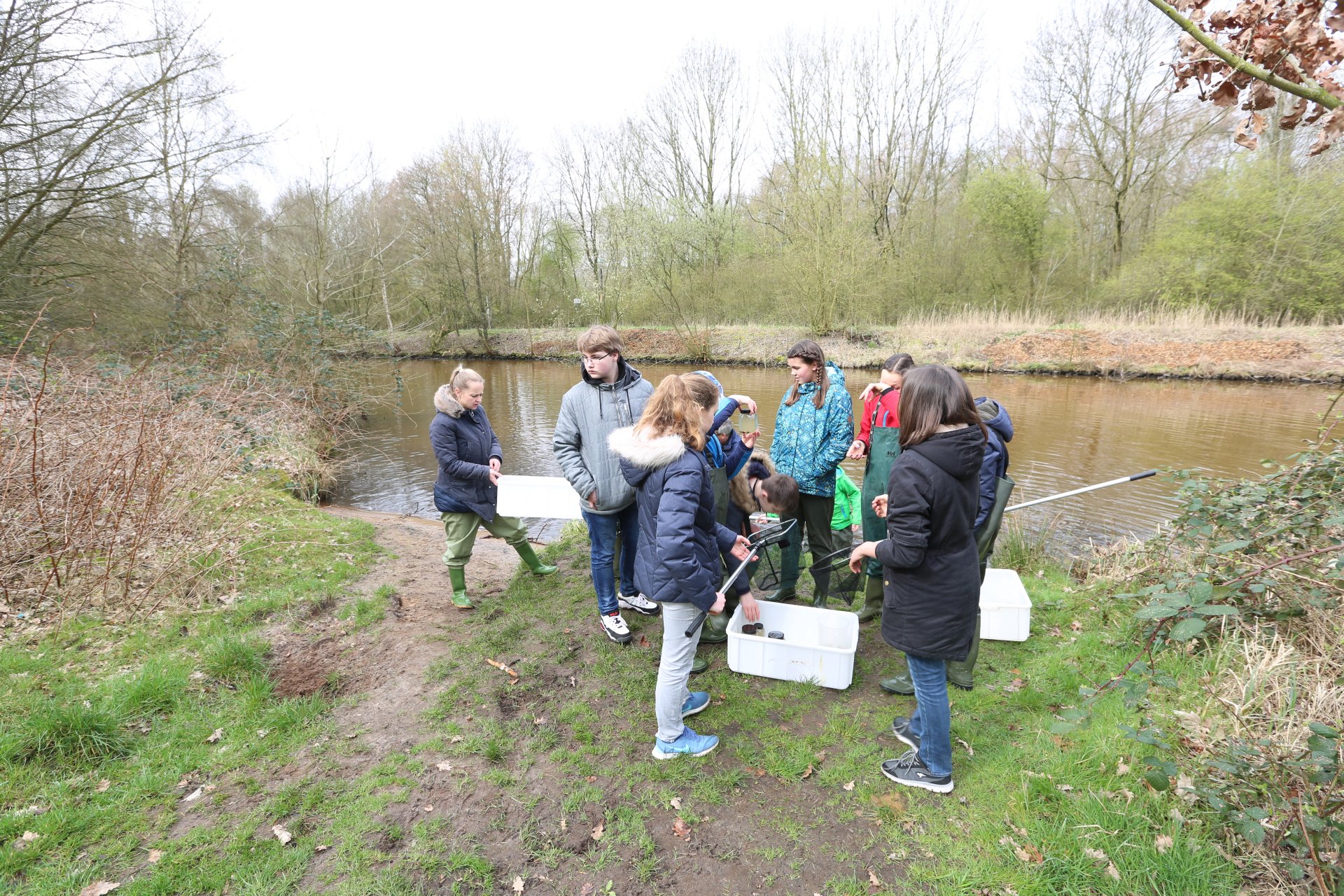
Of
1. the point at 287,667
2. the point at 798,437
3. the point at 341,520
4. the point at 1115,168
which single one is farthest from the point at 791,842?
the point at 1115,168

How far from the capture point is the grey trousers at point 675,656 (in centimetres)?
263

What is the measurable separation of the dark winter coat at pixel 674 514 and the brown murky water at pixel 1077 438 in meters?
5.19

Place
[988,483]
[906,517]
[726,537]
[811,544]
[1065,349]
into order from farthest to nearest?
[1065,349] < [811,544] < [988,483] < [726,537] < [906,517]

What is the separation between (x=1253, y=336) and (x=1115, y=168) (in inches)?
318

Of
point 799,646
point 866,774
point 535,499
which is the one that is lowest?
point 866,774

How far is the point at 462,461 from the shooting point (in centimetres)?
413

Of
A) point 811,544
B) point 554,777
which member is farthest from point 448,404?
point 811,544

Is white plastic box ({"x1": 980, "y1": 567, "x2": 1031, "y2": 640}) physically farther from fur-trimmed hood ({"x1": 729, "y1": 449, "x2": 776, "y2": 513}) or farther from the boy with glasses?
the boy with glasses

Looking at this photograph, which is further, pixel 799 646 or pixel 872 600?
pixel 872 600

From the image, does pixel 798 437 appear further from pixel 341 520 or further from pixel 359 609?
pixel 341 520

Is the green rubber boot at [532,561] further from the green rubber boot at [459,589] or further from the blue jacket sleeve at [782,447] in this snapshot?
the blue jacket sleeve at [782,447]

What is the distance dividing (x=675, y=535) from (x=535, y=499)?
88.9 inches

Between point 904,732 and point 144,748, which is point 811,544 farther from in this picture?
point 144,748


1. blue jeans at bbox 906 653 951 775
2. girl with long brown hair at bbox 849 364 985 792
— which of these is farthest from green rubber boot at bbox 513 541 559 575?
blue jeans at bbox 906 653 951 775
